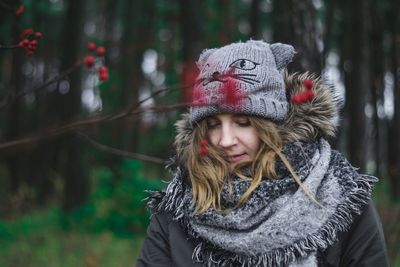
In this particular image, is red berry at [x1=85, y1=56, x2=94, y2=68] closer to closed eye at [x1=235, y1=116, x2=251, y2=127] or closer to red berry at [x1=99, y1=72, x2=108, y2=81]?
red berry at [x1=99, y1=72, x2=108, y2=81]

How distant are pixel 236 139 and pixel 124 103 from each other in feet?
42.5

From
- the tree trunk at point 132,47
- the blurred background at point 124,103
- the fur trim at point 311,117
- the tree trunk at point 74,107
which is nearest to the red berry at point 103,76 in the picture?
the blurred background at point 124,103

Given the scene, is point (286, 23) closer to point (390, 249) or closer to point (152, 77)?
point (390, 249)

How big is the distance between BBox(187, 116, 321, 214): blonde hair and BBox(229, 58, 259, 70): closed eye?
0.76 ft

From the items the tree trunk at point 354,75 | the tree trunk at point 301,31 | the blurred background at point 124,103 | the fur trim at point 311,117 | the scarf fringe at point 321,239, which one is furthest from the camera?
the tree trunk at point 354,75

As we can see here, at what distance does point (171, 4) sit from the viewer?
16516 mm

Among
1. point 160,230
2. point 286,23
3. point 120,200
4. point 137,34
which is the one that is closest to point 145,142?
point 137,34

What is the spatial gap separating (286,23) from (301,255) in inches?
120

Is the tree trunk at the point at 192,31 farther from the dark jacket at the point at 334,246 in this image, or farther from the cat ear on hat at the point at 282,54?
the dark jacket at the point at 334,246

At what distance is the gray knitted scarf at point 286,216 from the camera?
97.4 inches

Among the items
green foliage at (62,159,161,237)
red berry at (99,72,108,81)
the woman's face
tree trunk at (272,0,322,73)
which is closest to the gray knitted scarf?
the woman's face

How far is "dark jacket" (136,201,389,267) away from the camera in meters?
2.46

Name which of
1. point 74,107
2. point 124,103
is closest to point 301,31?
point 74,107

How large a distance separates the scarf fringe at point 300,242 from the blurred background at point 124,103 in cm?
50
